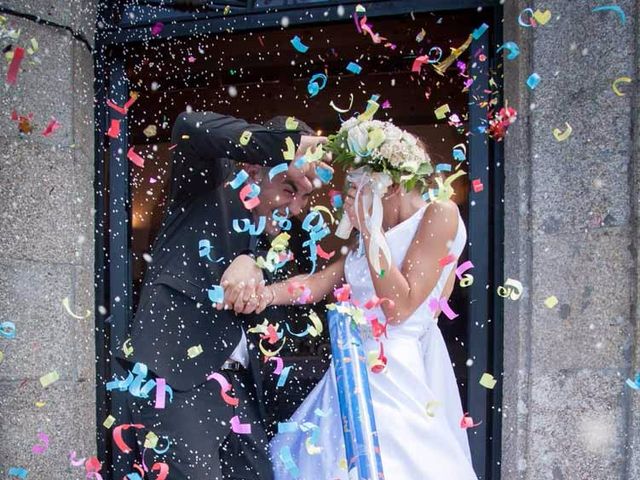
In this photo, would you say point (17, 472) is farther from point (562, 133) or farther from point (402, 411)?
point (562, 133)

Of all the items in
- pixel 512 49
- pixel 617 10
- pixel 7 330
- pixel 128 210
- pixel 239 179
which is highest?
pixel 617 10

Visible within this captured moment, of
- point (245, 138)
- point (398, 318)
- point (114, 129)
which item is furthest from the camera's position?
point (114, 129)

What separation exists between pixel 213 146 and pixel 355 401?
1.13 m

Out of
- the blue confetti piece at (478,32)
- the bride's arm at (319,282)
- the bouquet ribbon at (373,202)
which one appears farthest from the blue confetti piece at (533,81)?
the bride's arm at (319,282)

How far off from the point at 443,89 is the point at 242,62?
4.79 ft

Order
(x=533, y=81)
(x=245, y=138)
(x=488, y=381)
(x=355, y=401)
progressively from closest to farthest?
(x=245, y=138) → (x=355, y=401) → (x=533, y=81) → (x=488, y=381)

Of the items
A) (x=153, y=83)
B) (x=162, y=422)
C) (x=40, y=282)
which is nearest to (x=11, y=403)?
(x=40, y=282)

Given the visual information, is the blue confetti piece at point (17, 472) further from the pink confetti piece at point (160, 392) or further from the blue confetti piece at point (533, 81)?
the blue confetti piece at point (533, 81)

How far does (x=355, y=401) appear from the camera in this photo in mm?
2660

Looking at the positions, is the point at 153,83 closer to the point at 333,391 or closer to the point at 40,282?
the point at 40,282

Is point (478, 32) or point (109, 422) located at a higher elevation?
point (478, 32)

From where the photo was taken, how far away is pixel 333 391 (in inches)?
117

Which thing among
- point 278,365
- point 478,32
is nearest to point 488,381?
point 278,365

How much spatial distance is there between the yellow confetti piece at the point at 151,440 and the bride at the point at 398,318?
22.7 inches
